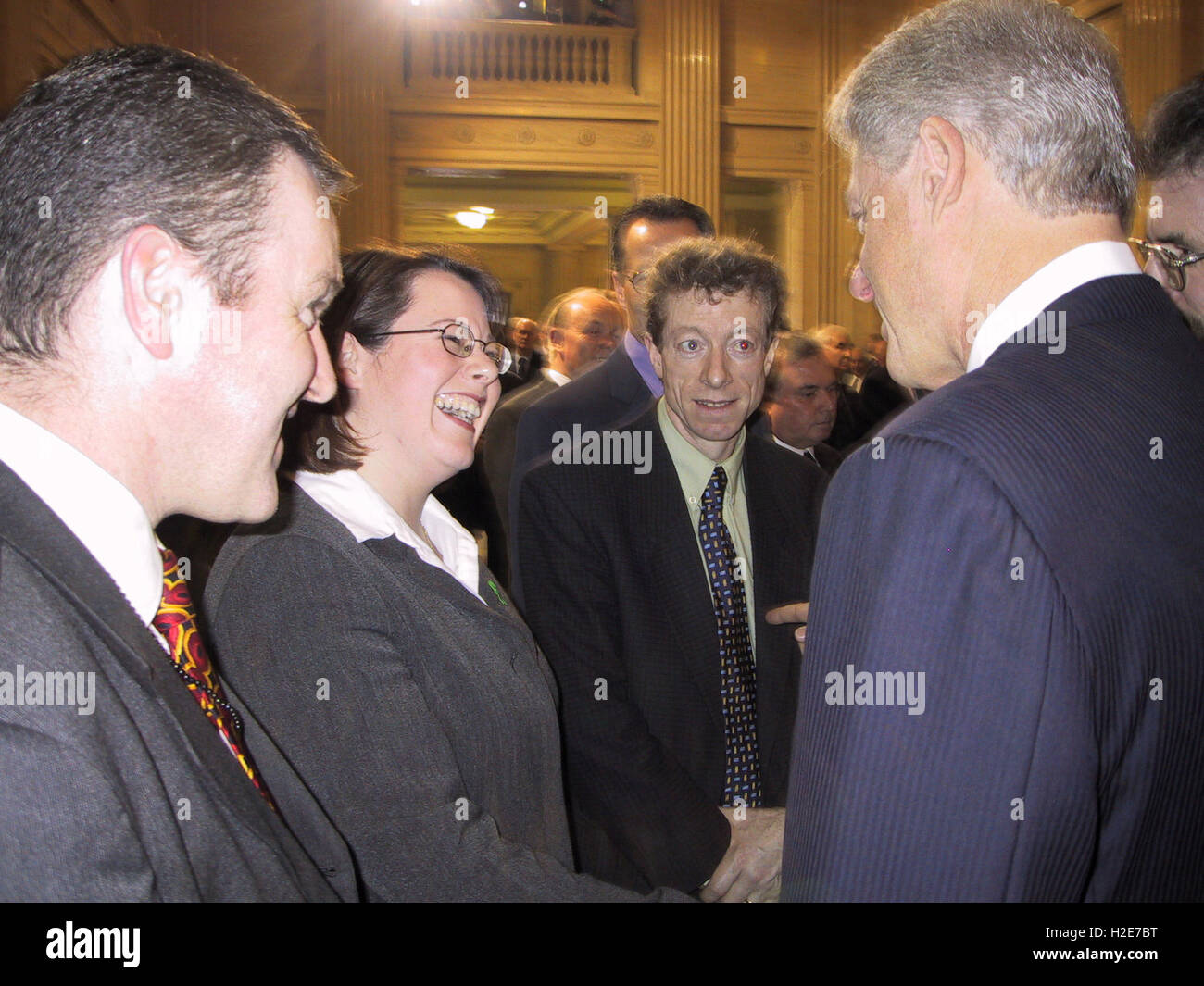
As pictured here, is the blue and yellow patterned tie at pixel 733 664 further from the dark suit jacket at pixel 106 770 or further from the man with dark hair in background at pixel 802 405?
the man with dark hair in background at pixel 802 405

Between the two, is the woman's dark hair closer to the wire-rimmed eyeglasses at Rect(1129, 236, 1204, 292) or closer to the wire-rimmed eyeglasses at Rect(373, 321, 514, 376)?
the wire-rimmed eyeglasses at Rect(373, 321, 514, 376)

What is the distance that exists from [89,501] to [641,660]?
1.42 m

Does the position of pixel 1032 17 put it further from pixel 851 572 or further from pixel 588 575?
pixel 588 575

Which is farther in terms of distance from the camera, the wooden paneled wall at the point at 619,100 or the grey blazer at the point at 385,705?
the wooden paneled wall at the point at 619,100

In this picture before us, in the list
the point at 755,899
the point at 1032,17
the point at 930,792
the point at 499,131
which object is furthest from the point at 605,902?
the point at 499,131

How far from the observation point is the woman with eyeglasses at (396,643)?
1526mm

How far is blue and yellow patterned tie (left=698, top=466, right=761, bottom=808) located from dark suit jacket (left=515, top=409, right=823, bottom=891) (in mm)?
24

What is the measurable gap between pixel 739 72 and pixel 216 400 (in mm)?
11925

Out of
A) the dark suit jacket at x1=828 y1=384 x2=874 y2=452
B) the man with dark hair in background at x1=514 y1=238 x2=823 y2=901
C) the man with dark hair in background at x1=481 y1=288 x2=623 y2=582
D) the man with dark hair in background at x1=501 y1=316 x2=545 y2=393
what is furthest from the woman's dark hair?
the man with dark hair in background at x1=501 y1=316 x2=545 y2=393

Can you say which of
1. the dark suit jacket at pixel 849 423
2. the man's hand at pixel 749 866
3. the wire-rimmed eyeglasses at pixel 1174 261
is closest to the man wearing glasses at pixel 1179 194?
the wire-rimmed eyeglasses at pixel 1174 261

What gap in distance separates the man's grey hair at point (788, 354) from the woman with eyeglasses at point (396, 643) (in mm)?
2510

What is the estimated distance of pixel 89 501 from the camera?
3.36ft

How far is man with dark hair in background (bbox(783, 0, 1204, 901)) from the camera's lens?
2.98 ft

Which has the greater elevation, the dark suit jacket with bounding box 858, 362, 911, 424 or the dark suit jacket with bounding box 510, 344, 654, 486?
the dark suit jacket with bounding box 858, 362, 911, 424
